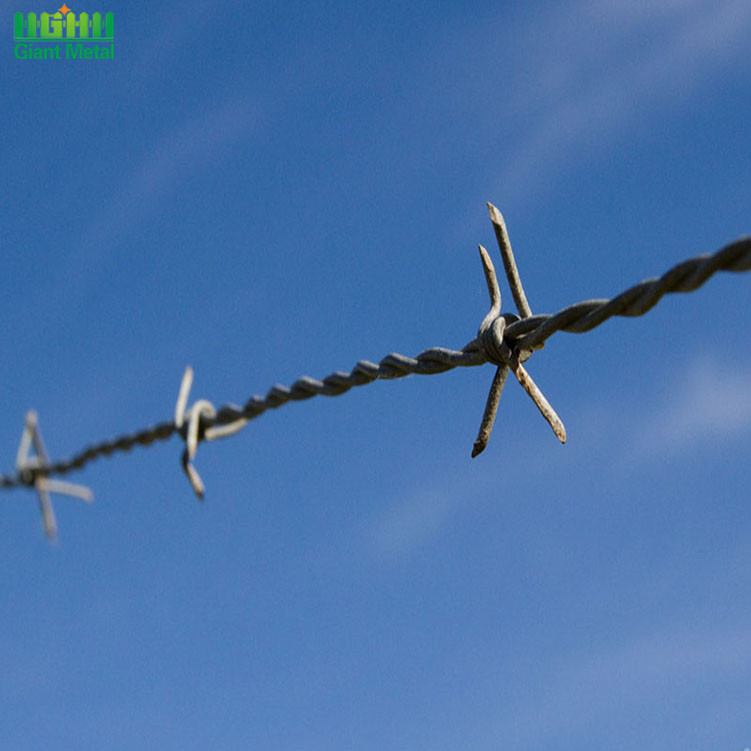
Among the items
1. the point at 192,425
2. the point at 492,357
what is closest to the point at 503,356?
the point at 492,357

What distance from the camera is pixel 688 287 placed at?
1453mm

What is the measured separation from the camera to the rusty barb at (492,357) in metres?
1.46

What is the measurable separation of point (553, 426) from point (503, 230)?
0.37 m

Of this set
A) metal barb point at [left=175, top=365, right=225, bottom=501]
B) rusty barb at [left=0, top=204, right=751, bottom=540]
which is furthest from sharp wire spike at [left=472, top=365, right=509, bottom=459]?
metal barb point at [left=175, top=365, right=225, bottom=501]

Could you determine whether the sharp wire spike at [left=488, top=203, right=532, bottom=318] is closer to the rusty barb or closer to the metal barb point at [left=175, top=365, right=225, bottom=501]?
the rusty barb

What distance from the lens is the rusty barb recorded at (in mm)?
1465

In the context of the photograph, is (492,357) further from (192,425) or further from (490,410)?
(192,425)

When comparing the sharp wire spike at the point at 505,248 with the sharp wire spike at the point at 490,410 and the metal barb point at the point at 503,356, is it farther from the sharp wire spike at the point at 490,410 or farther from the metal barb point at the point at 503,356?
the sharp wire spike at the point at 490,410

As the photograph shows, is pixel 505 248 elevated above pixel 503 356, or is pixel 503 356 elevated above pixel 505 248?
pixel 505 248

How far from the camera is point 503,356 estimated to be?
186 centimetres

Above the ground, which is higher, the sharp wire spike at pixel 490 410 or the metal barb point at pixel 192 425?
the metal barb point at pixel 192 425

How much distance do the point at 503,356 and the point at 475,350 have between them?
0.21ft

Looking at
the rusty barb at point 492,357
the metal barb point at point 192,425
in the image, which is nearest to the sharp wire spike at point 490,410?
the rusty barb at point 492,357

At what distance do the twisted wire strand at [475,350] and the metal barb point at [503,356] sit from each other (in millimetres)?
23
